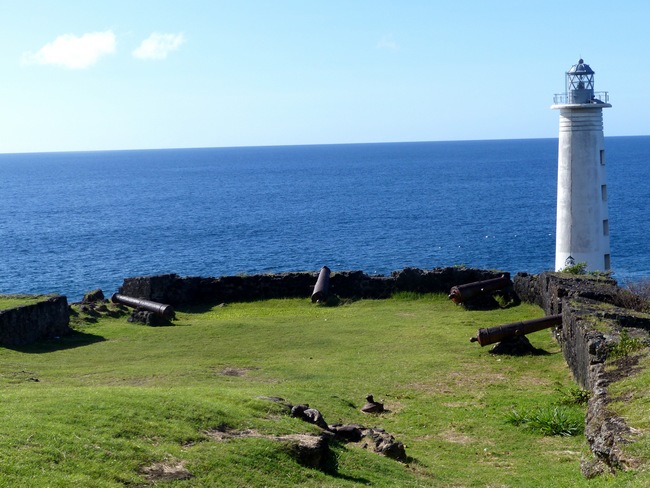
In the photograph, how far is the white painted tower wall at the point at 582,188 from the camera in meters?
34.2

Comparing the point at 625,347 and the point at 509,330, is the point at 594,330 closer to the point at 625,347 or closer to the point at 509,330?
the point at 625,347

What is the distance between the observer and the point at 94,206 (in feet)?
405

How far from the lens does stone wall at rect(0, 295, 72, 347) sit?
78.9 feet

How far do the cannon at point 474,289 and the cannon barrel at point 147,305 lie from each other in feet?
29.4

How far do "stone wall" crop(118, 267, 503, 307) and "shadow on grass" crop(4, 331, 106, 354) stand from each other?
616 cm

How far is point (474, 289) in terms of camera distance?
1182 inches

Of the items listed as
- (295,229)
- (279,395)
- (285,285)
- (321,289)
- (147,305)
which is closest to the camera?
(279,395)

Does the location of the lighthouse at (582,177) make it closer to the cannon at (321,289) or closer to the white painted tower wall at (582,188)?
the white painted tower wall at (582,188)

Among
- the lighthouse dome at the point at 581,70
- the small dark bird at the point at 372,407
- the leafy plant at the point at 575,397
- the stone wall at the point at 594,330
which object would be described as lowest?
the small dark bird at the point at 372,407

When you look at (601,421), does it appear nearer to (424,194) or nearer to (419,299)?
(419,299)

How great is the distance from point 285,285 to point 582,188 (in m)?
11.3

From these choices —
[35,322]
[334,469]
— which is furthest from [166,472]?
[35,322]

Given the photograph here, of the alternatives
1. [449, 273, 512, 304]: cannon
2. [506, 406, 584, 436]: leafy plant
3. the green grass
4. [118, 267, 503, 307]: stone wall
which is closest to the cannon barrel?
the green grass

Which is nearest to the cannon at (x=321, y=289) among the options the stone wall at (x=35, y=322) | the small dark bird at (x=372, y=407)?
the stone wall at (x=35, y=322)
